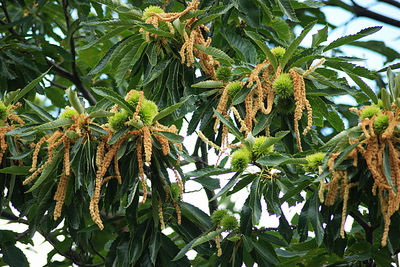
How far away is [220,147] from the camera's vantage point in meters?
2.65

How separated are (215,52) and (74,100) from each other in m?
0.67

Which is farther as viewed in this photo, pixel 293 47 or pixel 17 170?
pixel 17 170

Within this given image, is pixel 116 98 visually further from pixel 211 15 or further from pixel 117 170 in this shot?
pixel 211 15

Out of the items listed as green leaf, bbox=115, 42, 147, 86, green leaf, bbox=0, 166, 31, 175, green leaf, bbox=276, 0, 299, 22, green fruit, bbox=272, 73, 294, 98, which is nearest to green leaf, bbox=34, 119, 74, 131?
green leaf, bbox=0, 166, 31, 175

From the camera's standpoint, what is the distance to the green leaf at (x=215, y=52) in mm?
2496

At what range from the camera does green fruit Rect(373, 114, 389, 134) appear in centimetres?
191

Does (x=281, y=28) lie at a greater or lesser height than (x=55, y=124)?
greater

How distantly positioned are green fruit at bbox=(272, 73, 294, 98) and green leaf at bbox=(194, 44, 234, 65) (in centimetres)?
30

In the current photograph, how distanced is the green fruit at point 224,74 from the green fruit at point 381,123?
833 mm

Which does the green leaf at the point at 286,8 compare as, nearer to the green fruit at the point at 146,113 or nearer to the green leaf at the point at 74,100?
the green fruit at the point at 146,113

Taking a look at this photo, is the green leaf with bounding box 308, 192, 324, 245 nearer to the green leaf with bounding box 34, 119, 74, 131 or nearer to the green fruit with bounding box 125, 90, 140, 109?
the green fruit with bounding box 125, 90, 140, 109

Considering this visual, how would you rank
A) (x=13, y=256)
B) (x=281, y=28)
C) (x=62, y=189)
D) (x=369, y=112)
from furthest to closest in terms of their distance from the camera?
(x=281, y=28), (x=13, y=256), (x=62, y=189), (x=369, y=112)

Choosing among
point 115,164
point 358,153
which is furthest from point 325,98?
point 115,164

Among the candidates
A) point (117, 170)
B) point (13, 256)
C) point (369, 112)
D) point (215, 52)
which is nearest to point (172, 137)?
point (117, 170)
